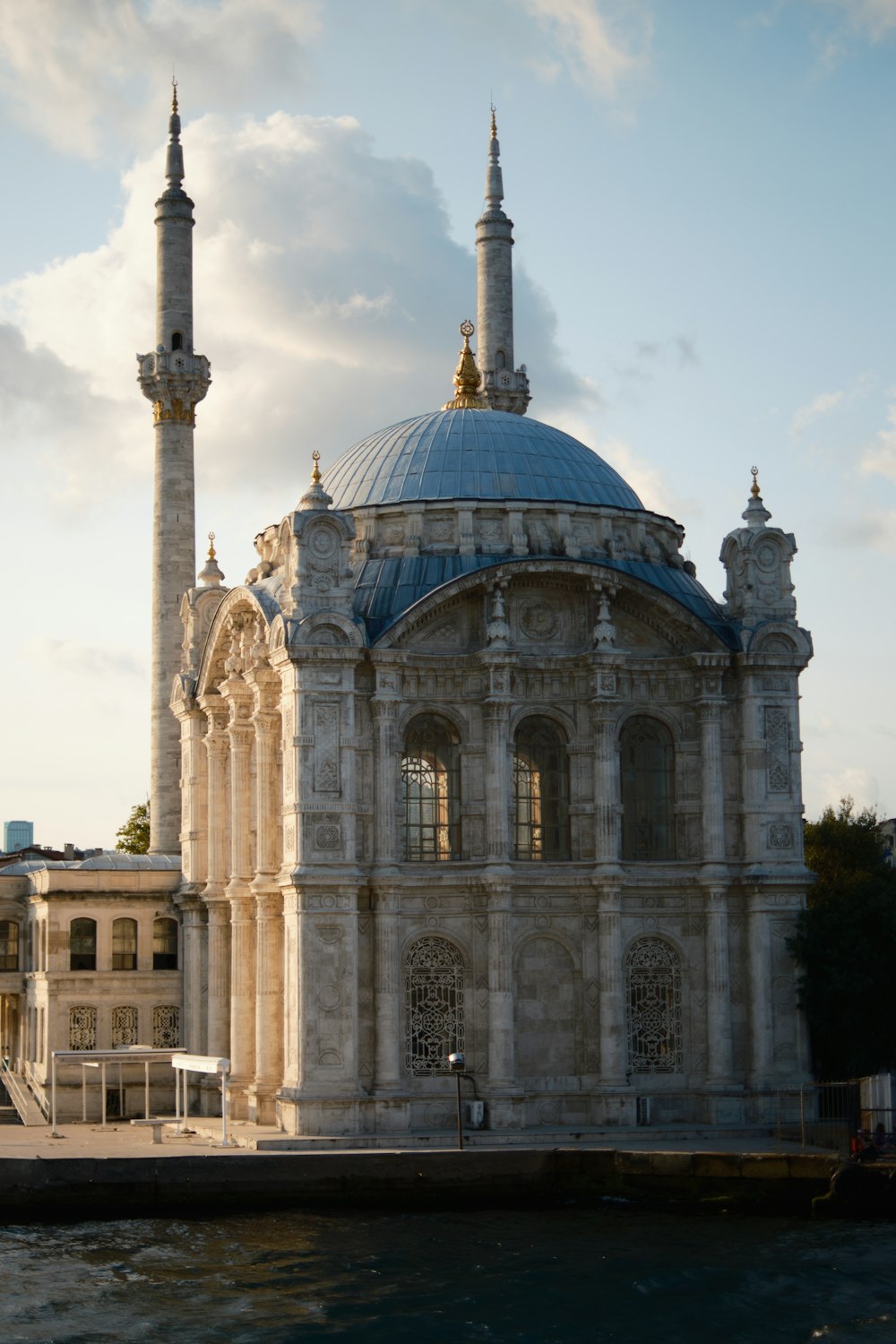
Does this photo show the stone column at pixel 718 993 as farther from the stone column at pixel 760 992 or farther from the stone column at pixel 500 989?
the stone column at pixel 500 989

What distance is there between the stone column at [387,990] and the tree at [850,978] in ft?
29.8

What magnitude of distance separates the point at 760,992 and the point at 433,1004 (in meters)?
7.38

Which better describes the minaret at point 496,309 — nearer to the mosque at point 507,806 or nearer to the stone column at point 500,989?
the mosque at point 507,806

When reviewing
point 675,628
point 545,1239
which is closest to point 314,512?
point 675,628

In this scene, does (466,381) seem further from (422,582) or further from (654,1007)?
(654,1007)

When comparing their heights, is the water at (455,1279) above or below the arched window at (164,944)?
below

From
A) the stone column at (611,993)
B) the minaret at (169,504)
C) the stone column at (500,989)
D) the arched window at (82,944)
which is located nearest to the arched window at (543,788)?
the stone column at (611,993)

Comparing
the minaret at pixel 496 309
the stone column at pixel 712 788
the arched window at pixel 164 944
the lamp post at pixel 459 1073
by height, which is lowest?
the lamp post at pixel 459 1073

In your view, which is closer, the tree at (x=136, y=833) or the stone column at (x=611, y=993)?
the stone column at (x=611, y=993)

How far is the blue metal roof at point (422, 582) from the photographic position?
47812 mm

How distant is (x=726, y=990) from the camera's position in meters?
47.5

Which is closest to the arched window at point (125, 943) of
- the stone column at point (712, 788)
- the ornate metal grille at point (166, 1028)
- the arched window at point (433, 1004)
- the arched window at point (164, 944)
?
the arched window at point (164, 944)

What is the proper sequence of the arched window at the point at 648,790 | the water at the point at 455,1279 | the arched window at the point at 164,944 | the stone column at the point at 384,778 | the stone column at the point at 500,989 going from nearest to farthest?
the water at the point at 455,1279
the stone column at the point at 500,989
the stone column at the point at 384,778
the arched window at the point at 648,790
the arched window at the point at 164,944

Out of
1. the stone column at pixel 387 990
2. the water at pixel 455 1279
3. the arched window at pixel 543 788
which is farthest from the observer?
the arched window at pixel 543 788
